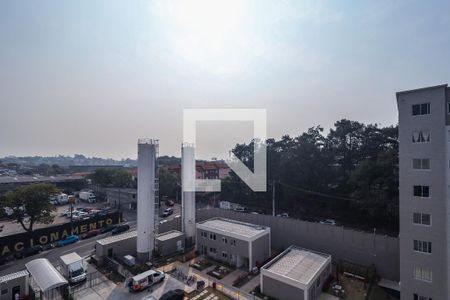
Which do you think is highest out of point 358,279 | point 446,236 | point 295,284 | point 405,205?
point 405,205

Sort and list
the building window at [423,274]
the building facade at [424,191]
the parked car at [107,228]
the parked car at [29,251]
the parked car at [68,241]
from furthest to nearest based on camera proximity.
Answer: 1. the parked car at [107,228]
2. the parked car at [68,241]
3. the parked car at [29,251]
4. the building window at [423,274]
5. the building facade at [424,191]

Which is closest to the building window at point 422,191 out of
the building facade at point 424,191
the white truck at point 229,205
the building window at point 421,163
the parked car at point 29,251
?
the building facade at point 424,191

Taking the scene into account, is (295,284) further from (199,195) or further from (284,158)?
(199,195)

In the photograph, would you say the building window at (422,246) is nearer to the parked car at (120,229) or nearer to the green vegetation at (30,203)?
the parked car at (120,229)

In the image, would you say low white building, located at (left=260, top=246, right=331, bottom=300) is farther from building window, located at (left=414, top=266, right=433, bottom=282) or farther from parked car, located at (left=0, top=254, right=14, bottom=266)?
parked car, located at (left=0, top=254, right=14, bottom=266)

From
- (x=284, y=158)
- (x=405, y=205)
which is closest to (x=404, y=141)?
(x=405, y=205)

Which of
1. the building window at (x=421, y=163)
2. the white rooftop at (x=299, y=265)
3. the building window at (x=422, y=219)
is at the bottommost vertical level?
the white rooftop at (x=299, y=265)

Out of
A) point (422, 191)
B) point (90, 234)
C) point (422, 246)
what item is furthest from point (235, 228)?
point (90, 234)

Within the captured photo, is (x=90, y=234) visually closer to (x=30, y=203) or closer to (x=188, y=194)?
(x=30, y=203)
